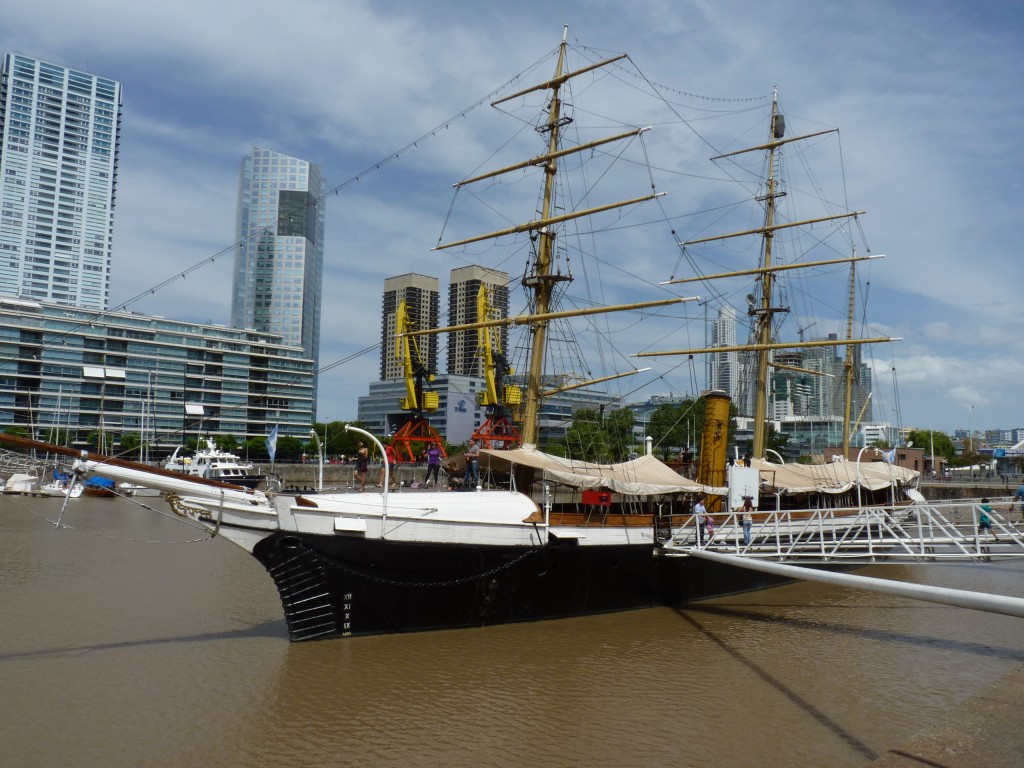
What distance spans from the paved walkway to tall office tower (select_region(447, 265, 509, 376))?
17576 mm

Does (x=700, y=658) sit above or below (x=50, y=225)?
below

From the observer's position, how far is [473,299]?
2343 inches

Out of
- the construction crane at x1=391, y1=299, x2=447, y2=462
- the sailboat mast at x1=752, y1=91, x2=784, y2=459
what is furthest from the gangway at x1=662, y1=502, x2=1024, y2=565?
the sailboat mast at x1=752, y1=91, x2=784, y2=459

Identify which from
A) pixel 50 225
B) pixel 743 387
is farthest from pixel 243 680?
pixel 50 225

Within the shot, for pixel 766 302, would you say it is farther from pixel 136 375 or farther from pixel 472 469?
pixel 136 375

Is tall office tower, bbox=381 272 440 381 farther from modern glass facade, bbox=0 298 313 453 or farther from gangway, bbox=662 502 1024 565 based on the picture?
gangway, bbox=662 502 1024 565

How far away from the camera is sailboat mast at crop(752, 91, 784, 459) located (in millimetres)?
35344

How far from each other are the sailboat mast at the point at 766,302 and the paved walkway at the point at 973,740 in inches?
966

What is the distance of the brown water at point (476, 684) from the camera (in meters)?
10.1

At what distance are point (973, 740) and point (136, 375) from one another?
113591 mm

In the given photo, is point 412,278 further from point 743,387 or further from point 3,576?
point 3,576

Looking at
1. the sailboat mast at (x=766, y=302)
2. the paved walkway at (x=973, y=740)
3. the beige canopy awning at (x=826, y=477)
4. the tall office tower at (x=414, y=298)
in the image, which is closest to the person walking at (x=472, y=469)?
the beige canopy awning at (x=826, y=477)

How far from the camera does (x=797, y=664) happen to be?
48.1ft

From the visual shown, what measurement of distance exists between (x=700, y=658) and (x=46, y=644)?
12011mm
